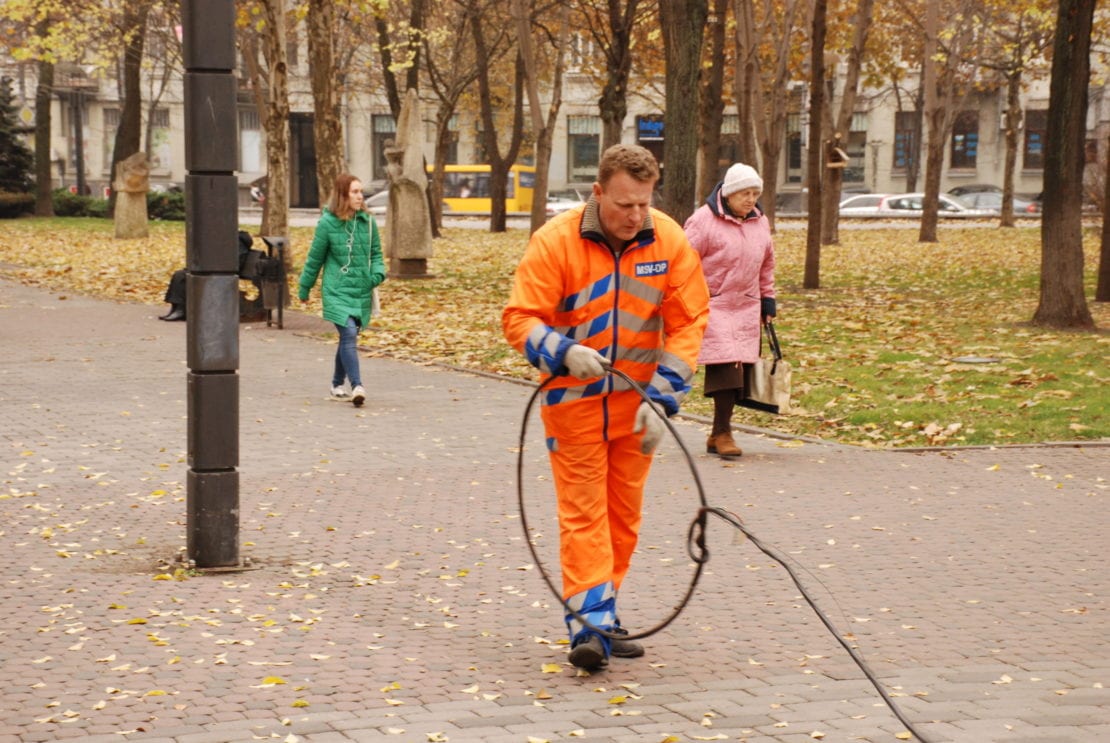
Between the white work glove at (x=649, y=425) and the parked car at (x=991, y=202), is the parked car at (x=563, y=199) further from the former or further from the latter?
the white work glove at (x=649, y=425)

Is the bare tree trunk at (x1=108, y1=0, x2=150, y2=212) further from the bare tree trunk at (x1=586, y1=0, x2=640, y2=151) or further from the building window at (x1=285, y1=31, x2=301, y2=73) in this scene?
the bare tree trunk at (x1=586, y1=0, x2=640, y2=151)

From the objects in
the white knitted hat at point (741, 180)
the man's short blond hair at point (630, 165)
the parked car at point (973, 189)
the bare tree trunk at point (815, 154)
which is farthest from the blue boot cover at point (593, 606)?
the parked car at point (973, 189)

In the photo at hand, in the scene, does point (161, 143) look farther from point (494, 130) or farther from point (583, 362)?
point (583, 362)

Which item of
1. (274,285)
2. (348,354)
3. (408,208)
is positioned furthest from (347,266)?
(408,208)

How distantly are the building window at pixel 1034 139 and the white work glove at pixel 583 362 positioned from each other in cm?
6400

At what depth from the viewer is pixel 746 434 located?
11.3 m

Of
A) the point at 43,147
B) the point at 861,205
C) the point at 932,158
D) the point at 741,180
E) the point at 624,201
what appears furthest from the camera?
the point at 861,205

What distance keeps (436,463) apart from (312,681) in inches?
178

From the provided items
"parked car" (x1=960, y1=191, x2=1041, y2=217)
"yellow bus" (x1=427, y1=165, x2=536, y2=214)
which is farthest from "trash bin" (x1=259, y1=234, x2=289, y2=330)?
"yellow bus" (x1=427, y1=165, x2=536, y2=214)

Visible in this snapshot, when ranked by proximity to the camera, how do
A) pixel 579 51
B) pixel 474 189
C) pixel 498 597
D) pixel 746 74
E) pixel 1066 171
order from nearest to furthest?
pixel 498 597, pixel 1066 171, pixel 746 74, pixel 579 51, pixel 474 189

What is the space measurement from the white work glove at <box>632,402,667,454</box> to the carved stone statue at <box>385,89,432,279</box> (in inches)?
737

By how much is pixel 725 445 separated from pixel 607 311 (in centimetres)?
479

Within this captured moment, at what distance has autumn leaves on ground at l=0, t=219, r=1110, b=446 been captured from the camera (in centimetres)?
1164

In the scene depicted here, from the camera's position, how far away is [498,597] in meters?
6.66
